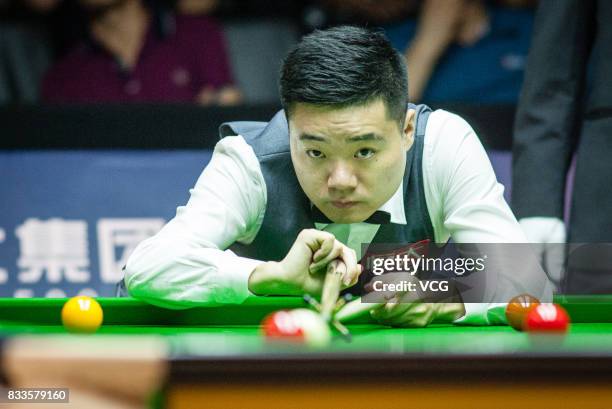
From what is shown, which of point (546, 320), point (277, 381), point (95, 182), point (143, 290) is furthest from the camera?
point (95, 182)

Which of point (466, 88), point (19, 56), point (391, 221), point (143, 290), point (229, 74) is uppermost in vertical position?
point (19, 56)

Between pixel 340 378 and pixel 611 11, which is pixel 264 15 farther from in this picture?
pixel 340 378

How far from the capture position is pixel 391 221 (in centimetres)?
236

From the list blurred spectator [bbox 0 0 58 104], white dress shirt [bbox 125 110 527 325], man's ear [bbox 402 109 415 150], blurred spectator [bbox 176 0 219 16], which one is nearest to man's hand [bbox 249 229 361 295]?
white dress shirt [bbox 125 110 527 325]

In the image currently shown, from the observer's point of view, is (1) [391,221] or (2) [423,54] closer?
(1) [391,221]

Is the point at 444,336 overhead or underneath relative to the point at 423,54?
underneath

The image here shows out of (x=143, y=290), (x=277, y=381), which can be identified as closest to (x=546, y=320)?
(x=277, y=381)

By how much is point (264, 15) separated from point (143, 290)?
91.0 inches

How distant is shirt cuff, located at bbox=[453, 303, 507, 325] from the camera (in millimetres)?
1915

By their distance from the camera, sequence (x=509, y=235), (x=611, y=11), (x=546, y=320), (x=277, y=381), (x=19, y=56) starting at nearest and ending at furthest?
(x=277, y=381)
(x=546, y=320)
(x=509, y=235)
(x=611, y=11)
(x=19, y=56)

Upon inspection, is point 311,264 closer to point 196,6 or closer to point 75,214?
point 75,214

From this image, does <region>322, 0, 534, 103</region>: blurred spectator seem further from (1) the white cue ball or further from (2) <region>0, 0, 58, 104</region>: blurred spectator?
(1) the white cue ball

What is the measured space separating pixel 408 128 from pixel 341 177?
34 cm

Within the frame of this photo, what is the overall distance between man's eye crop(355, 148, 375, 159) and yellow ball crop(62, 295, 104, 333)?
0.69 metres
